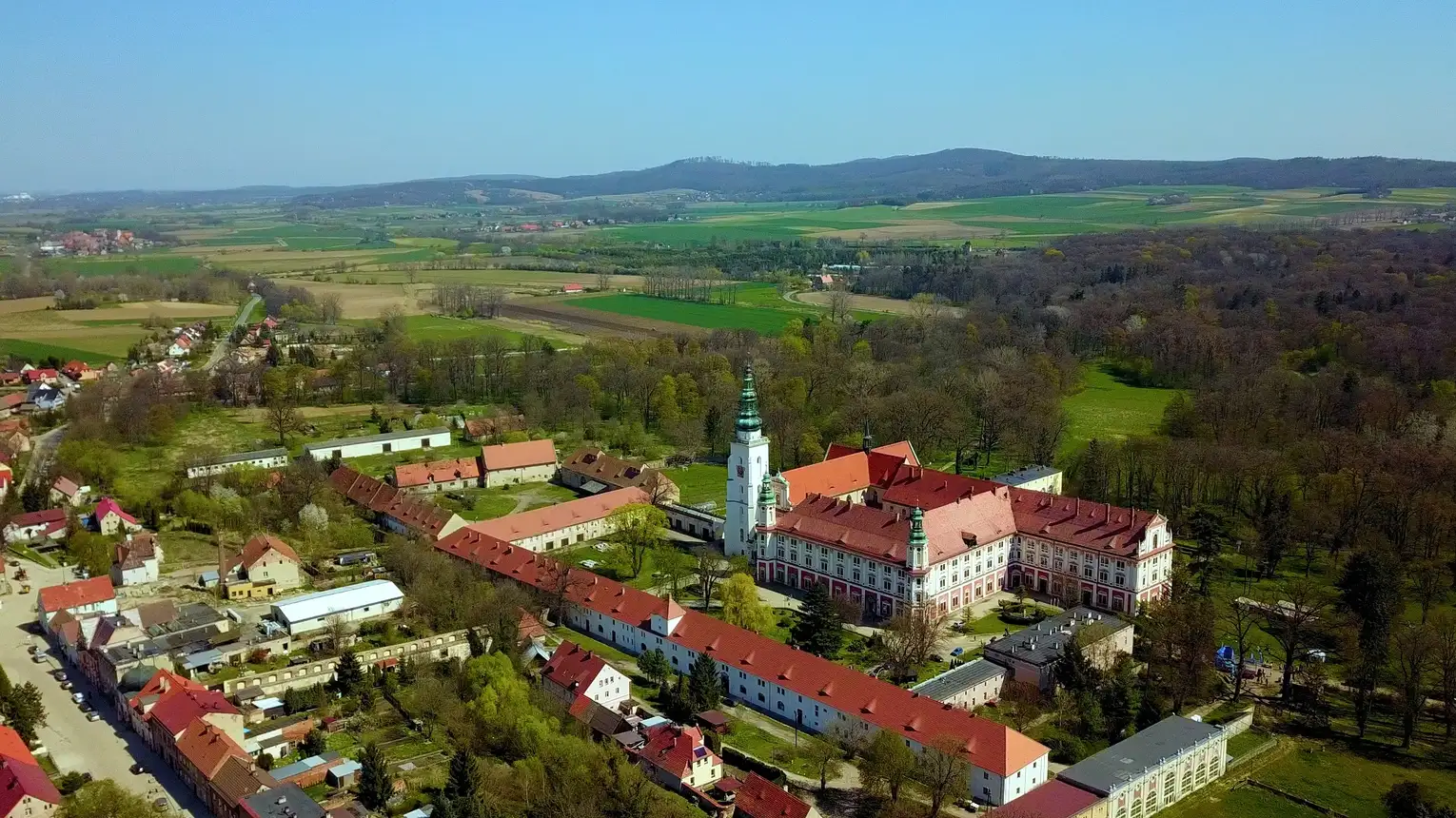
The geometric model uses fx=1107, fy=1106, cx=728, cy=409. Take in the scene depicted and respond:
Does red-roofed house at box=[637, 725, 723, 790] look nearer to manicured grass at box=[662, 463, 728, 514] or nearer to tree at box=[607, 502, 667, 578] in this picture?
tree at box=[607, 502, 667, 578]

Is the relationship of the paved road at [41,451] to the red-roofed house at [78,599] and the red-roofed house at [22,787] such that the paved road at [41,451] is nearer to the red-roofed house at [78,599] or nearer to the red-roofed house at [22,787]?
the red-roofed house at [78,599]

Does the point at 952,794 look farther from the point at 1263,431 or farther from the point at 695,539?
the point at 1263,431

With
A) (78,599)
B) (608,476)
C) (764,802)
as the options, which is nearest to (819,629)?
(764,802)

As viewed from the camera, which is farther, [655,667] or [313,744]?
[655,667]

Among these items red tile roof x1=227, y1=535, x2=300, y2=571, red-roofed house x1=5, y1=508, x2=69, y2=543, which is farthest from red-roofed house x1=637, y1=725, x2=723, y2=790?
red-roofed house x1=5, y1=508, x2=69, y2=543

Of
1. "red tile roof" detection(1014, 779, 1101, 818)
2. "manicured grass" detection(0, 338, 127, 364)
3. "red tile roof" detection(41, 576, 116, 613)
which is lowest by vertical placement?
"red tile roof" detection(1014, 779, 1101, 818)

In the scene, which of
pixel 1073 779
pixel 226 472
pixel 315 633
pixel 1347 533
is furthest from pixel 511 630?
pixel 1347 533

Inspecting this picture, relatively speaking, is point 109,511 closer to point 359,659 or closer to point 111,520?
point 111,520
